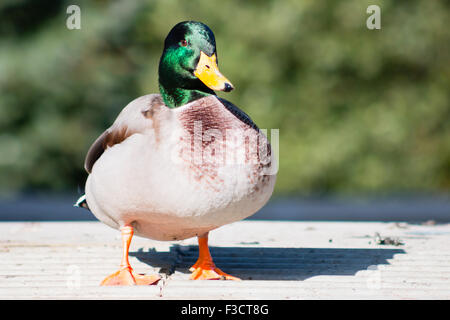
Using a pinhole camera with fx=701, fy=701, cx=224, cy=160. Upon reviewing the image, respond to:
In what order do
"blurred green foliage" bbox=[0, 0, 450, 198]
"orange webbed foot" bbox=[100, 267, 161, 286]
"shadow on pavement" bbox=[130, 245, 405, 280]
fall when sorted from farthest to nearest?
"blurred green foliage" bbox=[0, 0, 450, 198] → "shadow on pavement" bbox=[130, 245, 405, 280] → "orange webbed foot" bbox=[100, 267, 161, 286]

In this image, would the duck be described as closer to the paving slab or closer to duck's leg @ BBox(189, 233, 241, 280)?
duck's leg @ BBox(189, 233, 241, 280)

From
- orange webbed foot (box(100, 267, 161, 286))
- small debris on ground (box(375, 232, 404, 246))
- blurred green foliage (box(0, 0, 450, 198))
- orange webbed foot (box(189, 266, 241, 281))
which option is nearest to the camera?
orange webbed foot (box(100, 267, 161, 286))

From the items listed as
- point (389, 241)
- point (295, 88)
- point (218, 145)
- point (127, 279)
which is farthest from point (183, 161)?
point (295, 88)

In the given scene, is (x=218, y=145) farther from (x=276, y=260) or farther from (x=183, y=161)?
(x=276, y=260)

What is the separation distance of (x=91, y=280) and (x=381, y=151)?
391 inches

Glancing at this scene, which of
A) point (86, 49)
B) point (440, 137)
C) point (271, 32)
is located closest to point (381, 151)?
point (440, 137)

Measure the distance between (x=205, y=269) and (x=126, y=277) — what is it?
0.46 metres

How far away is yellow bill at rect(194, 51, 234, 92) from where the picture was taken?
3.21m

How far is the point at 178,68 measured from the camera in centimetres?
351

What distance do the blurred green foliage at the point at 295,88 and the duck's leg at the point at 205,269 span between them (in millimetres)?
9108

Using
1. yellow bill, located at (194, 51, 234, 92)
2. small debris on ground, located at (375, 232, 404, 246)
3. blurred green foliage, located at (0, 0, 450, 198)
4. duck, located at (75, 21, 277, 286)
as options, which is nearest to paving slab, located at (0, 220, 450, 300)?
small debris on ground, located at (375, 232, 404, 246)

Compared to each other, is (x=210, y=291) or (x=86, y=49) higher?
(x=86, y=49)

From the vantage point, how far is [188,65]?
136 inches

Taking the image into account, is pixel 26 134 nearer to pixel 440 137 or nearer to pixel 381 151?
pixel 381 151
